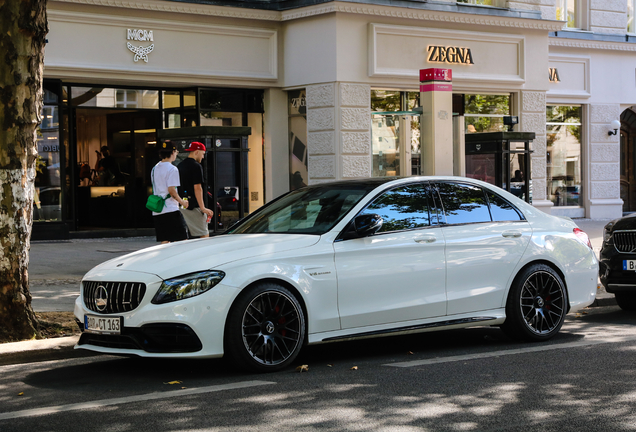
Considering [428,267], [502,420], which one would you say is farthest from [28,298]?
[502,420]

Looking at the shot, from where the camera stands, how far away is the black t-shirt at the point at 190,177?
1105cm

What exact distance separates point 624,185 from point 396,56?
10.5m

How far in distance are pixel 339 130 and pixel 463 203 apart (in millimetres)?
11197

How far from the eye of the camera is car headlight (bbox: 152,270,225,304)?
20.0 ft

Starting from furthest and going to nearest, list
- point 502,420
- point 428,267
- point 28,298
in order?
point 28,298 → point 428,267 → point 502,420

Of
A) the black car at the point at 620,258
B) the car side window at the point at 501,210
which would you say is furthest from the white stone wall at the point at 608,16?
the car side window at the point at 501,210

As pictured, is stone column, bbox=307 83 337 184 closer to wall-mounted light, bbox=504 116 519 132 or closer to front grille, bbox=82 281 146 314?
wall-mounted light, bbox=504 116 519 132

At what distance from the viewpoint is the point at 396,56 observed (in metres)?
19.3

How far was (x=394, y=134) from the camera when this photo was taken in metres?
19.8

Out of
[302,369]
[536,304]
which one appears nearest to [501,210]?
[536,304]

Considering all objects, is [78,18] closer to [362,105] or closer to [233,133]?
[233,133]

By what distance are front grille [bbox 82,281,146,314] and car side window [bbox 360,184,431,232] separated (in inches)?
76.6

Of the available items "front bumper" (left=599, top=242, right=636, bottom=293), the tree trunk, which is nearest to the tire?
"front bumper" (left=599, top=242, right=636, bottom=293)

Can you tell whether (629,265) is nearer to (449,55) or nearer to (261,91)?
(449,55)
